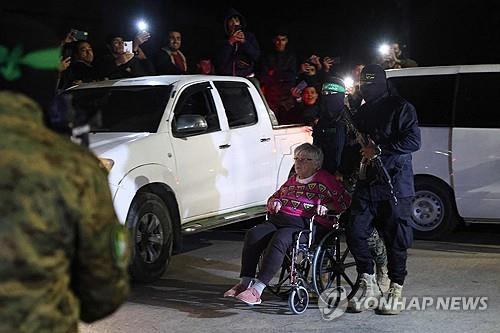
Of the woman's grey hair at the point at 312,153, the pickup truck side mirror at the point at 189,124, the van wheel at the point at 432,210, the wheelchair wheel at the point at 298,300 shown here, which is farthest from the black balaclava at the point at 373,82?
the van wheel at the point at 432,210

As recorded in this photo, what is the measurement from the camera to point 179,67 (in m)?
11.5

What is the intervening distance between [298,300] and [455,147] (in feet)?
12.0

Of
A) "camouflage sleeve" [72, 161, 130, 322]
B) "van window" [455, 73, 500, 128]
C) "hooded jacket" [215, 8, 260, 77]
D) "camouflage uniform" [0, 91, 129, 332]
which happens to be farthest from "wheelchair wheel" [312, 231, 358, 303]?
"hooded jacket" [215, 8, 260, 77]

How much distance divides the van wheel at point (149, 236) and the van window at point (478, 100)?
12.2 ft

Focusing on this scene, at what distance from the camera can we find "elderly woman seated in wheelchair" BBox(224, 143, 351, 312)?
246 inches

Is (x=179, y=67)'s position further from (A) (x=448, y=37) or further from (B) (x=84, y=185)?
(A) (x=448, y=37)

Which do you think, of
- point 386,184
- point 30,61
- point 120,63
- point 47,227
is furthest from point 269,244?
point 120,63

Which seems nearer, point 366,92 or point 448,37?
point 366,92

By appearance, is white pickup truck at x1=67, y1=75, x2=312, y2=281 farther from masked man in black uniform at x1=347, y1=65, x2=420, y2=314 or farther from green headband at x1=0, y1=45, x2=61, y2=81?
green headband at x1=0, y1=45, x2=61, y2=81

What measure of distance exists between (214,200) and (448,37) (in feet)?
49.9

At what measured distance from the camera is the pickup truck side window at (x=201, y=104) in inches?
330

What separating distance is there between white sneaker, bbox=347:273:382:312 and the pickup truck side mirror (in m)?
2.55

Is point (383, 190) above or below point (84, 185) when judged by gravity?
below

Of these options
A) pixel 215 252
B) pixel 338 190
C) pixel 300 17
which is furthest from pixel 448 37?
pixel 338 190
